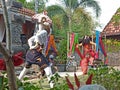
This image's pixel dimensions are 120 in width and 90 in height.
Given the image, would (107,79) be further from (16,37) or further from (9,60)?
(16,37)

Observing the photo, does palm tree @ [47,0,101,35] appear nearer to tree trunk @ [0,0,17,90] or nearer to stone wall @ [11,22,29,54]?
stone wall @ [11,22,29,54]

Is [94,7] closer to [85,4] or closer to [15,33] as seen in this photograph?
[85,4]

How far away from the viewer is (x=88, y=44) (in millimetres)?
12836

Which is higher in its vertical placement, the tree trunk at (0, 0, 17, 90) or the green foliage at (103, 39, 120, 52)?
the tree trunk at (0, 0, 17, 90)

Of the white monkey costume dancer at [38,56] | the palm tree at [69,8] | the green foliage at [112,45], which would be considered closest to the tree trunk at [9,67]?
the white monkey costume dancer at [38,56]

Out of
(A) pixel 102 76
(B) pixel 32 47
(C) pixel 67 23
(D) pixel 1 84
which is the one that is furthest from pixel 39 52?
(C) pixel 67 23

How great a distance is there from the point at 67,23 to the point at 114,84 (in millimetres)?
25528

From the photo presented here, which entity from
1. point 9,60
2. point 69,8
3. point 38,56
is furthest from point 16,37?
point 69,8

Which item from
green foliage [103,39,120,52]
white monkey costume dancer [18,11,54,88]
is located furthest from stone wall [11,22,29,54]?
white monkey costume dancer [18,11,54,88]

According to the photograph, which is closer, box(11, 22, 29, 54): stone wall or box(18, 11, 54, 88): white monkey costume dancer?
box(18, 11, 54, 88): white monkey costume dancer

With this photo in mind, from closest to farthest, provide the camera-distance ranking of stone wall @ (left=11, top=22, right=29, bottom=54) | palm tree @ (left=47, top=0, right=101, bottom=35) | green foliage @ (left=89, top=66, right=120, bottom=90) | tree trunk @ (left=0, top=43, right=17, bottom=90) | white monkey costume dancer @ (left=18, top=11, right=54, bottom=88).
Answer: tree trunk @ (left=0, top=43, right=17, bottom=90) < green foliage @ (left=89, top=66, right=120, bottom=90) < white monkey costume dancer @ (left=18, top=11, right=54, bottom=88) < stone wall @ (left=11, top=22, right=29, bottom=54) < palm tree @ (left=47, top=0, right=101, bottom=35)

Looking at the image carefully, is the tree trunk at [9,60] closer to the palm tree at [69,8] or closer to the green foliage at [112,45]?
the green foliage at [112,45]

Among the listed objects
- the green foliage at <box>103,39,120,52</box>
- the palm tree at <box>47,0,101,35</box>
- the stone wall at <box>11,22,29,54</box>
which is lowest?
the green foliage at <box>103,39,120,52</box>

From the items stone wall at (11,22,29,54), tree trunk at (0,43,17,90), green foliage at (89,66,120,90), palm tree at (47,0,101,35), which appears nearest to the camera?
tree trunk at (0,43,17,90)
